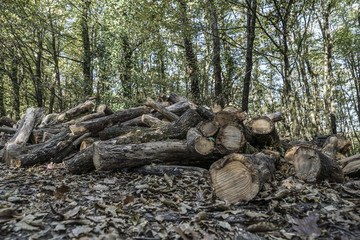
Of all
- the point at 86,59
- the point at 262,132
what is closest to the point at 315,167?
the point at 262,132

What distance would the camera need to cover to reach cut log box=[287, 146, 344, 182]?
3334mm

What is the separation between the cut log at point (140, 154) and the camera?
4102 mm

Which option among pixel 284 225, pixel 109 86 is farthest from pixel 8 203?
pixel 109 86

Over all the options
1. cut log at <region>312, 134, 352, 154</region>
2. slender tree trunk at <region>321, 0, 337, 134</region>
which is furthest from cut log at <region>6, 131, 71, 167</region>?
slender tree trunk at <region>321, 0, 337, 134</region>

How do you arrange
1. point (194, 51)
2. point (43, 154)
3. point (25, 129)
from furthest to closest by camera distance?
point (194, 51) → point (25, 129) → point (43, 154)

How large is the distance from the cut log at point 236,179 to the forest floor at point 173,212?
0.41 feet

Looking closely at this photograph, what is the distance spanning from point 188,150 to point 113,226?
2152 millimetres

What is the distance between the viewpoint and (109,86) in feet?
40.3

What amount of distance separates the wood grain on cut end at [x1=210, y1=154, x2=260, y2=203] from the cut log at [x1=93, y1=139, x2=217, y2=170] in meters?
1.19

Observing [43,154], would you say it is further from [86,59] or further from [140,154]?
[86,59]

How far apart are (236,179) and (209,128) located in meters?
1.52

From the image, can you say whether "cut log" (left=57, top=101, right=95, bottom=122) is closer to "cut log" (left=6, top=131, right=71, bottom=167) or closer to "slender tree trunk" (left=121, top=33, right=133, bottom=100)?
"cut log" (left=6, top=131, right=71, bottom=167)

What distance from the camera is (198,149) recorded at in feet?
13.0

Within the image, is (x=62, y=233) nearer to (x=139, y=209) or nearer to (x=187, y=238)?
(x=139, y=209)
